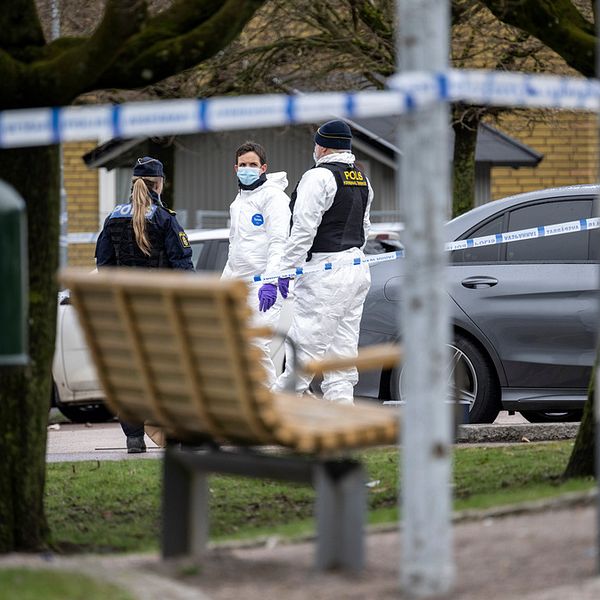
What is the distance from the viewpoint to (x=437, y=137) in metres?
4.93

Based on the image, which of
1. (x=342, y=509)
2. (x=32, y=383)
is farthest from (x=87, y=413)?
(x=342, y=509)

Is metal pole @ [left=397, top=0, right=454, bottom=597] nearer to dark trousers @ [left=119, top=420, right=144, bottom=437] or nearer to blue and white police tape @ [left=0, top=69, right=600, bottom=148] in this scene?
blue and white police tape @ [left=0, top=69, right=600, bottom=148]

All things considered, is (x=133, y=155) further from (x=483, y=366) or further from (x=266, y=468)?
(x=266, y=468)

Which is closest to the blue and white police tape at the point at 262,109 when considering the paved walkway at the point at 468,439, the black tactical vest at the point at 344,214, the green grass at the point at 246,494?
the green grass at the point at 246,494

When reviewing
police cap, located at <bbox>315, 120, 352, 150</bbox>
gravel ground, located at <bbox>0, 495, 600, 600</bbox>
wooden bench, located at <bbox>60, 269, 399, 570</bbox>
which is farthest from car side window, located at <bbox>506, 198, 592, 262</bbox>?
wooden bench, located at <bbox>60, 269, 399, 570</bbox>

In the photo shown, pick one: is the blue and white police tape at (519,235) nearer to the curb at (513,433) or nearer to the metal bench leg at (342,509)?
the curb at (513,433)

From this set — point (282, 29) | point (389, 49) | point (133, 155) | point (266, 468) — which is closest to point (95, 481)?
point (266, 468)

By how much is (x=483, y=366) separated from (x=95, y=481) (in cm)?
296

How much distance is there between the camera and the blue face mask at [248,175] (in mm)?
10922

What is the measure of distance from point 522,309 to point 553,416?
5.71 feet

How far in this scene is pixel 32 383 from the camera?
6.98 m

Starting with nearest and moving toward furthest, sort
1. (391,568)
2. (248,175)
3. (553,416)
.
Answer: (391,568)
(248,175)
(553,416)

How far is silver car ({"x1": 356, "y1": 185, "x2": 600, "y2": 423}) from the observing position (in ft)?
34.5

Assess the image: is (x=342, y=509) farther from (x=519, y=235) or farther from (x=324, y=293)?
(x=519, y=235)
